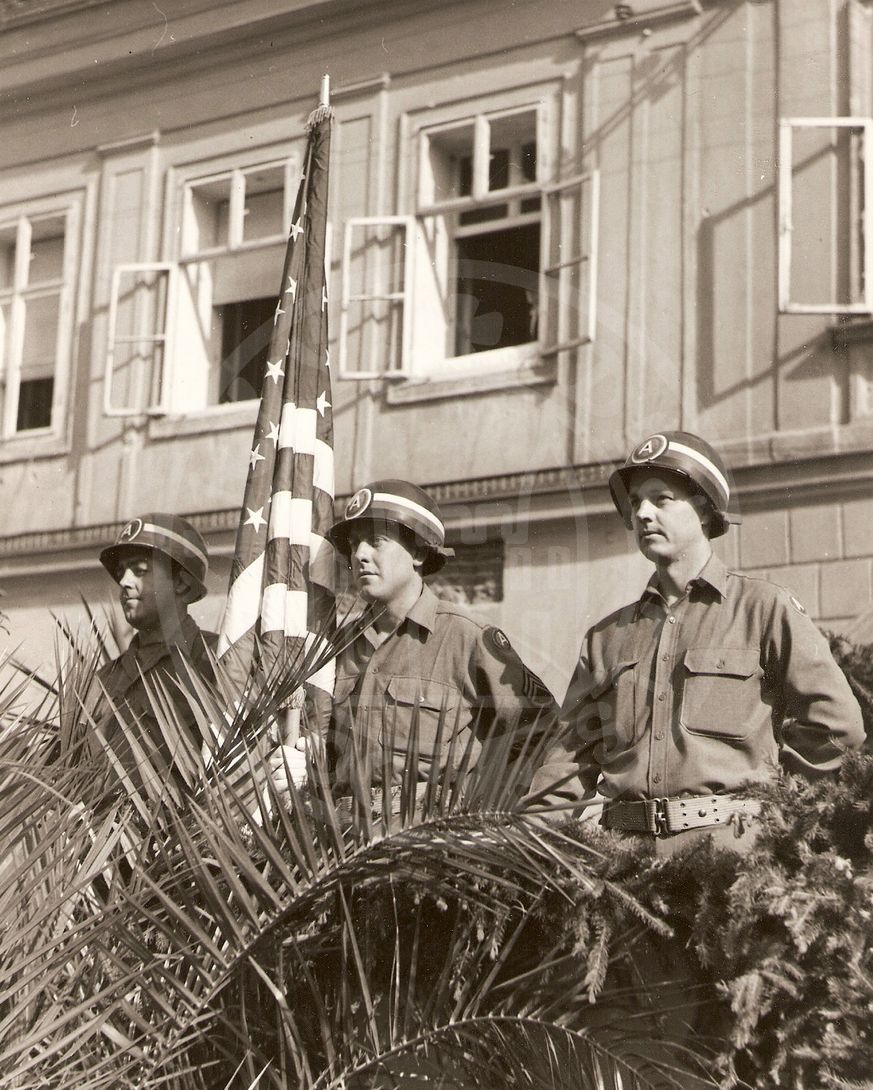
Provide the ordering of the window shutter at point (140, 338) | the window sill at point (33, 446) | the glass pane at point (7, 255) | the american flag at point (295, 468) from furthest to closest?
the glass pane at point (7, 255)
the window sill at point (33, 446)
the window shutter at point (140, 338)
the american flag at point (295, 468)

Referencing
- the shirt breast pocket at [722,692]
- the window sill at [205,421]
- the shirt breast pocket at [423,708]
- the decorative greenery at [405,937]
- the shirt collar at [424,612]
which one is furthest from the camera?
the window sill at [205,421]

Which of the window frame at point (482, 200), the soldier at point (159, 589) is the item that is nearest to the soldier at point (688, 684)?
the soldier at point (159, 589)

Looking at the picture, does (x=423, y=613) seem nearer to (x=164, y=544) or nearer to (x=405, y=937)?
(x=164, y=544)

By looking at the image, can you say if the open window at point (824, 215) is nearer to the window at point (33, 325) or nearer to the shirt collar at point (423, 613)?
the shirt collar at point (423, 613)

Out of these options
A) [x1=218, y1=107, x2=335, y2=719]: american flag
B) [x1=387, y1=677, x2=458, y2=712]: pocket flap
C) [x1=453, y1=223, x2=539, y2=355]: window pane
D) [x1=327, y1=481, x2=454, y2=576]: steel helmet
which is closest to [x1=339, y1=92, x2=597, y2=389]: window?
[x1=453, y1=223, x2=539, y2=355]: window pane

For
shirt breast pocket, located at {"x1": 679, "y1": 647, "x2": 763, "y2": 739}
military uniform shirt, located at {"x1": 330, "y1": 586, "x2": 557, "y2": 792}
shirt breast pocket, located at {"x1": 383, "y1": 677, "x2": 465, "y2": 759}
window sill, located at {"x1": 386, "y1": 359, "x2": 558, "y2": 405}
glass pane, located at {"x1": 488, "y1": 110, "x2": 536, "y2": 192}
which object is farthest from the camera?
glass pane, located at {"x1": 488, "y1": 110, "x2": 536, "y2": 192}

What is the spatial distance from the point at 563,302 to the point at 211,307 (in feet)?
6.19

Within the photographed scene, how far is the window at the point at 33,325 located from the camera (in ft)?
29.8

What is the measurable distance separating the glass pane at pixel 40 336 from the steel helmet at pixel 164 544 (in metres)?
3.96

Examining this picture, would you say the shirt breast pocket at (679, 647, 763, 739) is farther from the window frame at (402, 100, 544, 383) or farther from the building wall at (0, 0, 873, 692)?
the window frame at (402, 100, 544, 383)

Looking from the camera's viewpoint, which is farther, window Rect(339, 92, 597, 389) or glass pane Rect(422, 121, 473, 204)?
glass pane Rect(422, 121, 473, 204)

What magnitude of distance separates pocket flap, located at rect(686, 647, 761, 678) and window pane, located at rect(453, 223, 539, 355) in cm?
435

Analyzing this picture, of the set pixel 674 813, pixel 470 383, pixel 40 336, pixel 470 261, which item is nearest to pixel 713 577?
pixel 674 813

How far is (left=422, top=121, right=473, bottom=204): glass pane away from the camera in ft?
28.0
